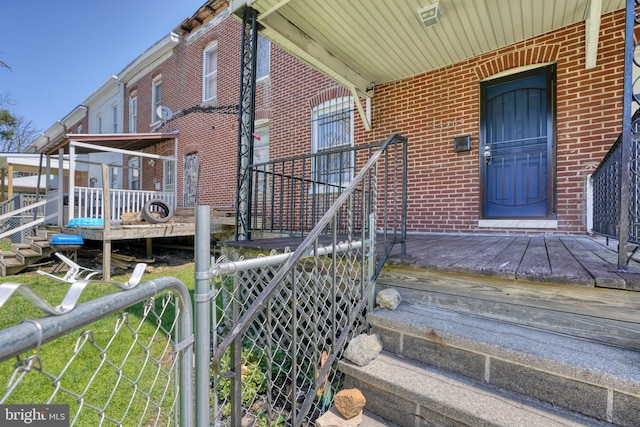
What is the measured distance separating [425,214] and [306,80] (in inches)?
143

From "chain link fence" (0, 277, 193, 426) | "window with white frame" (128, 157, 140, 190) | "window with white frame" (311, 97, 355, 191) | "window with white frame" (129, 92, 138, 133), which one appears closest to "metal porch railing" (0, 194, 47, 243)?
"window with white frame" (128, 157, 140, 190)

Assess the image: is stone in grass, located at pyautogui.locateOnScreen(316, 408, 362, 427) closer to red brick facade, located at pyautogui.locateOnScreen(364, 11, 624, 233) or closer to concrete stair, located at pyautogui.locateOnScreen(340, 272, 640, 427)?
concrete stair, located at pyautogui.locateOnScreen(340, 272, 640, 427)

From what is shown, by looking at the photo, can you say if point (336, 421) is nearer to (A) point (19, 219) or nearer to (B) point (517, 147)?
(B) point (517, 147)

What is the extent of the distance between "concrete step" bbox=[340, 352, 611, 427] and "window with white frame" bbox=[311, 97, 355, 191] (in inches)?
154

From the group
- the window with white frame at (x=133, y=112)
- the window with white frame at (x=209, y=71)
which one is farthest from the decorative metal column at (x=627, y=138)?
the window with white frame at (x=133, y=112)

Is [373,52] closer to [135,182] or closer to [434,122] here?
[434,122]

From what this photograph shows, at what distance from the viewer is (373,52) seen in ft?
13.1

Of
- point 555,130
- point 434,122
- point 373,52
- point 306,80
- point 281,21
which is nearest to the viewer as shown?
point 281,21

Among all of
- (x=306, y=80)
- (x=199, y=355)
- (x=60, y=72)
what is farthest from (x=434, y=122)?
(x=60, y=72)

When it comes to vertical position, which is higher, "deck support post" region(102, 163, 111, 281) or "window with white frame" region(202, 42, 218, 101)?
"window with white frame" region(202, 42, 218, 101)

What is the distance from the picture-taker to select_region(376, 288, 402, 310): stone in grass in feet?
6.54

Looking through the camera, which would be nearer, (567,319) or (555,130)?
(567,319)

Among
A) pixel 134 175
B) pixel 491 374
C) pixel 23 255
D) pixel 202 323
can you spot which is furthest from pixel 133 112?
pixel 491 374

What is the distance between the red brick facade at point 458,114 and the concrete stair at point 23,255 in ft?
16.6
